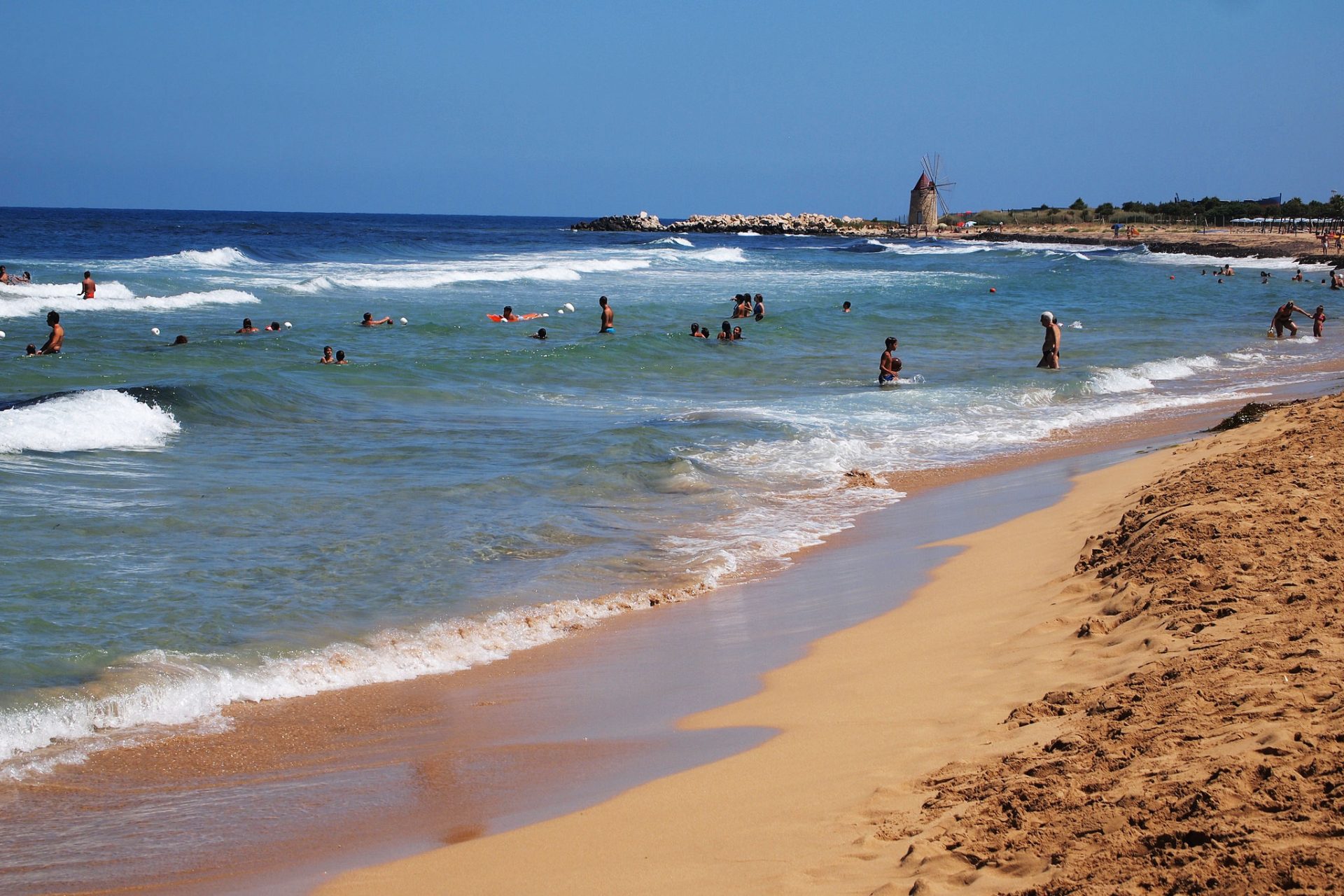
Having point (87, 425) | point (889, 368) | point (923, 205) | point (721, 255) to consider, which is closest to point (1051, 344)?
point (889, 368)

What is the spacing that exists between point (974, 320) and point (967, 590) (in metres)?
23.7

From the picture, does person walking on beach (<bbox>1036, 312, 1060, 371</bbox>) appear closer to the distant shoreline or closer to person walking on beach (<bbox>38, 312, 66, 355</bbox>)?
person walking on beach (<bbox>38, 312, 66, 355</bbox>)

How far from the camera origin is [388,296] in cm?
3494

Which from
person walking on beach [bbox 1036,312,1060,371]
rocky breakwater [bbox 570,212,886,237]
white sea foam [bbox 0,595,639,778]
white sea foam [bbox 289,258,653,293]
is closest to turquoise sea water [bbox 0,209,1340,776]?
white sea foam [bbox 0,595,639,778]

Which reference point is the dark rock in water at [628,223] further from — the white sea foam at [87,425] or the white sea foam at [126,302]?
the white sea foam at [87,425]

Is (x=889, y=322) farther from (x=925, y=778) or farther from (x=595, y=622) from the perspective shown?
(x=925, y=778)

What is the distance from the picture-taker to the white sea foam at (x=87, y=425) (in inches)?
Answer: 451

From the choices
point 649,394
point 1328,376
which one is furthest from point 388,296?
point 1328,376

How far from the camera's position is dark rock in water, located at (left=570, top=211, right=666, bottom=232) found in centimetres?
11825

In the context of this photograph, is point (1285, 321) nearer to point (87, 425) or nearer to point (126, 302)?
point (87, 425)

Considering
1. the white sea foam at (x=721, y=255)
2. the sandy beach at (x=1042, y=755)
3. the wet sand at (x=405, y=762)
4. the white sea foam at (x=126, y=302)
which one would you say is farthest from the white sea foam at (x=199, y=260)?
the sandy beach at (x=1042, y=755)

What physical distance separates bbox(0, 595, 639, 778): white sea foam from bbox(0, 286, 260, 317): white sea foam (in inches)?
946

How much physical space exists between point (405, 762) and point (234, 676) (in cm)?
149

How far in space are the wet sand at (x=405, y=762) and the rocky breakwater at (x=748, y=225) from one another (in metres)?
105
